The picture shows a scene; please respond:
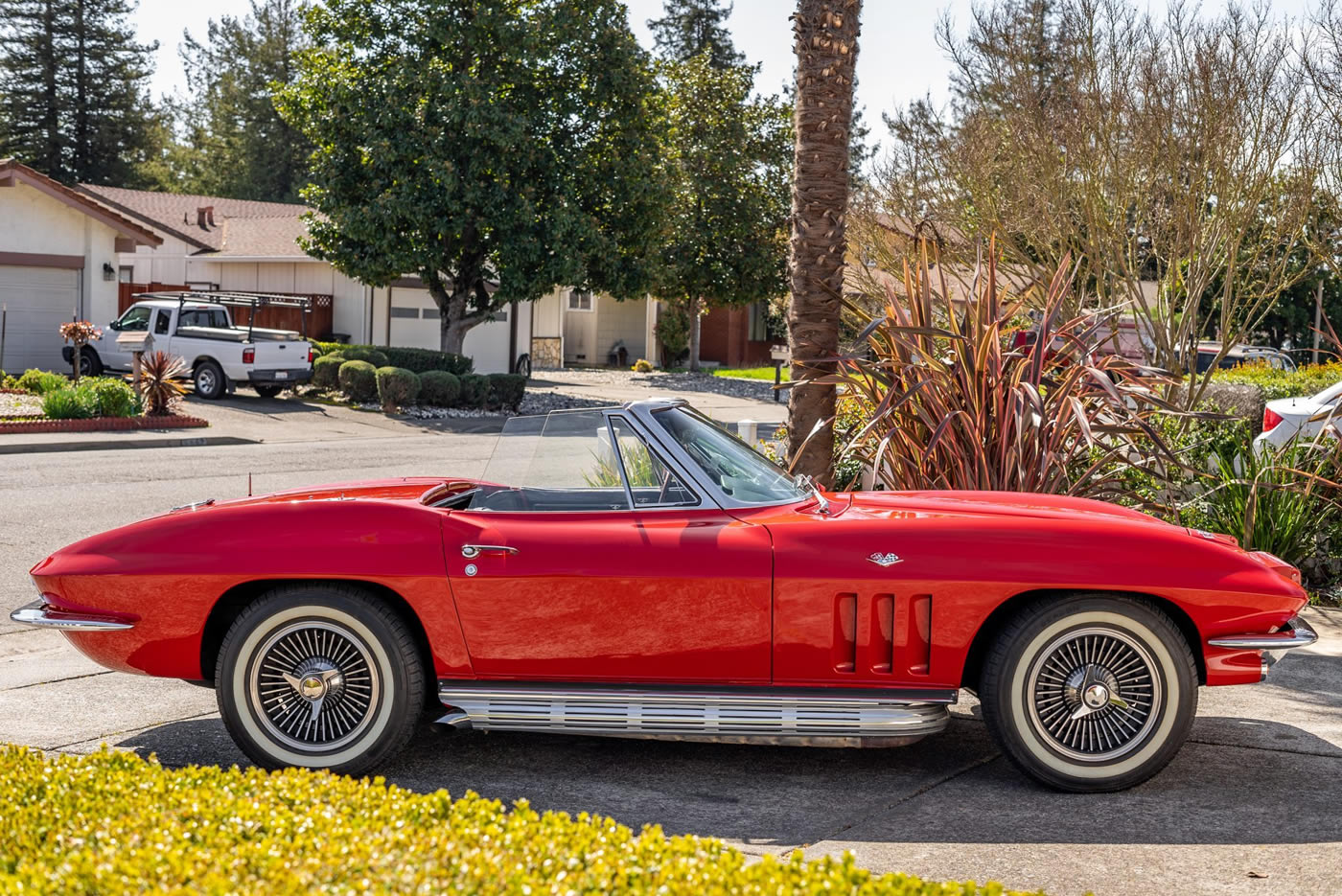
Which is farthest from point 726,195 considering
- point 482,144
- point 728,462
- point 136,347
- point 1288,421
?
point 728,462

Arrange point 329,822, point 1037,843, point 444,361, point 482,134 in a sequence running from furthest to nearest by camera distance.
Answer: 1. point 444,361
2. point 482,134
3. point 1037,843
4. point 329,822

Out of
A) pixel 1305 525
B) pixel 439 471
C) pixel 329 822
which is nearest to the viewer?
pixel 329 822

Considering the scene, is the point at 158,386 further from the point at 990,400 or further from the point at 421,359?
the point at 990,400

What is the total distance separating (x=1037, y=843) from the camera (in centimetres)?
435

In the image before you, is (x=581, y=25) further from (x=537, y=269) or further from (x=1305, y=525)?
(x=1305, y=525)

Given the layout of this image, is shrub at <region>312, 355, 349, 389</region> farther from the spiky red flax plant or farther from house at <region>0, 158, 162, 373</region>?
the spiky red flax plant

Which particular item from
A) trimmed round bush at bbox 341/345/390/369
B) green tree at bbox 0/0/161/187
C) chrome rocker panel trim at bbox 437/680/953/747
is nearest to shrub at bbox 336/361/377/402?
trimmed round bush at bbox 341/345/390/369

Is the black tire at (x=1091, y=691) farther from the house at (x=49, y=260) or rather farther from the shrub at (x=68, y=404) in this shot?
the house at (x=49, y=260)

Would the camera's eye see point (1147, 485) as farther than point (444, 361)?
No

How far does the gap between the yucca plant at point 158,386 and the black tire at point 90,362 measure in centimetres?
542

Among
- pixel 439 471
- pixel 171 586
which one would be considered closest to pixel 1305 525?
pixel 171 586

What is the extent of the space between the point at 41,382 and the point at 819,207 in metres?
18.5

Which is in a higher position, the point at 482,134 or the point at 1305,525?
the point at 482,134

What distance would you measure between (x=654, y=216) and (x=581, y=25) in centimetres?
431
